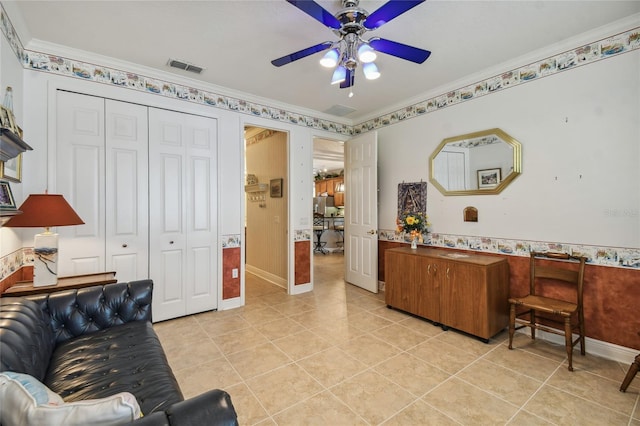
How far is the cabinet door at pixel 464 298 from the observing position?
278 cm

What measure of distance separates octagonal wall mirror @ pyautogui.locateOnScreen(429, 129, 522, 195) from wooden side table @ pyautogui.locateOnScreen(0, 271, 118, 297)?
3672 mm

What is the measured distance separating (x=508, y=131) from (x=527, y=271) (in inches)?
57.2

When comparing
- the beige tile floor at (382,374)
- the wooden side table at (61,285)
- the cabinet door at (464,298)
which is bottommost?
the beige tile floor at (382,374)

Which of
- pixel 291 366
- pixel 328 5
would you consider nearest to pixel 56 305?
pixel 291 366

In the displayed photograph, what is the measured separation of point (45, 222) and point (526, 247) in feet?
13.6

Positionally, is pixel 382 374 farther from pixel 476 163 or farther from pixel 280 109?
pixel 280 109

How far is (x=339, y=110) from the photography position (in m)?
4.47

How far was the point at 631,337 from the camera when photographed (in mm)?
2393

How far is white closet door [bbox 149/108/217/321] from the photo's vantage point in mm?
3291

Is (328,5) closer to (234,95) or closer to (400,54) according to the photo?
(400,54)

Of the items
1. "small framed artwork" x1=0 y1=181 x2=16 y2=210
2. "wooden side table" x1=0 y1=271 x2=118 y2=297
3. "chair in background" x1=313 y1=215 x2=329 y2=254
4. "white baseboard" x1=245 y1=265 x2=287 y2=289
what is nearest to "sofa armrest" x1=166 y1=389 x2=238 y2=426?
"small framed artwork" x1=0 y1=181 x2=16 y2=210

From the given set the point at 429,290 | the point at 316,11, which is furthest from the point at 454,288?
the point at 316,11

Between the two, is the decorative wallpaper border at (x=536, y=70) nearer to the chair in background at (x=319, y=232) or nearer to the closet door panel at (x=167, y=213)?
the closet door panel at (x=167, y=213)

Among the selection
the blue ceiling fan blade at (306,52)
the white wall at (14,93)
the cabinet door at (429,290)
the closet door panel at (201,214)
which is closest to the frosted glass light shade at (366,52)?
the blue ceiling fan blade at (306,52)
